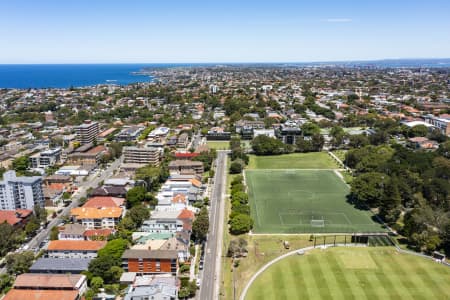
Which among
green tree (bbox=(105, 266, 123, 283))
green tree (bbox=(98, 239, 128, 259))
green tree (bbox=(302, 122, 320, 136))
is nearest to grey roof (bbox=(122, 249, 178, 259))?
green tree (bbox=(98, 239, 128, 259))

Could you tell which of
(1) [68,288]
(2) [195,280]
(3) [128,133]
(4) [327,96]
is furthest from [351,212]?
(4) [327,96]

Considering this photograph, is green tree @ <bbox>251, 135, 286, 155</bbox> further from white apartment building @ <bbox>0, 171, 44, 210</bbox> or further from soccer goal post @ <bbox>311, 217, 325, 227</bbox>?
white apartment building @ <bbox>0, 171, 44, 210</bbox>

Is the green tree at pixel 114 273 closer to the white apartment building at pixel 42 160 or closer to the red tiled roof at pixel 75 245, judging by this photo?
the red tiled roof at pixel 75 245

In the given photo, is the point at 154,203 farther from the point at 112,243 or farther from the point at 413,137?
the point at 413,137

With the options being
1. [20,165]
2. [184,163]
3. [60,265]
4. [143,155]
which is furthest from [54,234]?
[20,165]

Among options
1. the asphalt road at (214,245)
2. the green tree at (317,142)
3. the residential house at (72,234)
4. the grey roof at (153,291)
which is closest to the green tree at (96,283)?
the grey roof at (153,291)

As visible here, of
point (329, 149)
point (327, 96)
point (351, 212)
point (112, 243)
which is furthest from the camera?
point (327, 96)
